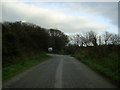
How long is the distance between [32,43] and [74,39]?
85.7m

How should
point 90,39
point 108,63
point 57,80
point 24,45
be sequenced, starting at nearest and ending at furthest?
point 57,80 < point 108,63 < point 24,45 < point 90,39

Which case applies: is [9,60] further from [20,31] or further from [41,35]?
[41,35]

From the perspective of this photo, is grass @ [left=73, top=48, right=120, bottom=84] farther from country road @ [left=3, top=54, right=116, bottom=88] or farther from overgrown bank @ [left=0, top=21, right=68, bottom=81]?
overgrown bank @ [left=0, top=21, right=68, bottom=81]

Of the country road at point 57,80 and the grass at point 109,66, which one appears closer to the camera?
the country road at point 57,80

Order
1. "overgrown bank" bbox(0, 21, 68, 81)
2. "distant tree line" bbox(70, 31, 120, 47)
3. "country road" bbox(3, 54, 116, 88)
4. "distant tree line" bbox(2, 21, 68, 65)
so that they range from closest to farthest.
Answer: "country road" bbox(3, 54, 116, 88) < "overgrown bank" bbox(0, 21, 68, 81) < "distant tree line" bbox(2, 21, 68, 65) < "distant tree line" bbox(70, 31, 120, 47)

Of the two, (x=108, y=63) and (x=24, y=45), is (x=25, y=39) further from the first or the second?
(x=108, y=63)

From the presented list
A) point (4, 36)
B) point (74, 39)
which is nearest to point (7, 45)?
point (4, 36)

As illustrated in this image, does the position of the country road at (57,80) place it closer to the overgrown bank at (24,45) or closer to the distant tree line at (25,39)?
the overgrown bank at (24,45)

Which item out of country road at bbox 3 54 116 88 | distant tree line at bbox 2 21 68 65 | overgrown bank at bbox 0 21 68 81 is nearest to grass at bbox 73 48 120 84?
country road at bbox 3 54 116 88

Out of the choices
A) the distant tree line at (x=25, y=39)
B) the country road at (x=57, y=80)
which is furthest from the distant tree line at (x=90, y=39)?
the country road at (x=57, y=80)

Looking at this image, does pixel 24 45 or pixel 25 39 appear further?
pixel 25 39

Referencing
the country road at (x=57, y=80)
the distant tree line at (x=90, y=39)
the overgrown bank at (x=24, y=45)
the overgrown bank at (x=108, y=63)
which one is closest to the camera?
the country road at (x=57, y=80)

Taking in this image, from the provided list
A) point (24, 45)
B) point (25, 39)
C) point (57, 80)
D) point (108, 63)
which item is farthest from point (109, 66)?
point (25, 39)

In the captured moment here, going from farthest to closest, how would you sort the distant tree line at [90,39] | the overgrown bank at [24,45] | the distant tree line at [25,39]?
the distant tree line at [90,39] → the distant tree line at [25,39] → the overgrown bank at [24,45]
